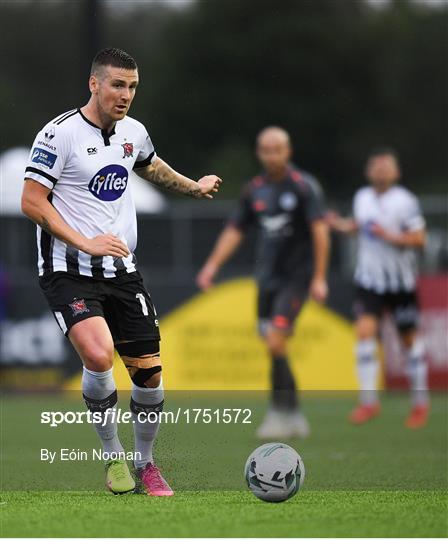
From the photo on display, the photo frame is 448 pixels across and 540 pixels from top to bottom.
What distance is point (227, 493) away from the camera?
7723 mm

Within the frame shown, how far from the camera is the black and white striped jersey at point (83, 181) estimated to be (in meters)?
7.38

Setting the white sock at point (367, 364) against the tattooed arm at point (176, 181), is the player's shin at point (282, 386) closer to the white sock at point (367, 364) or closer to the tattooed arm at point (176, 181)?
the white sock at point (367, 364)

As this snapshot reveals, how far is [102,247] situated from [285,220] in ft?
18.0

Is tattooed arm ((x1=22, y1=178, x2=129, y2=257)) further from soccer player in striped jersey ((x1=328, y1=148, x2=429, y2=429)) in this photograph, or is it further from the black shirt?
soccer player in striped jersey ((x1=328, y1=148, x2=429, y2=429))

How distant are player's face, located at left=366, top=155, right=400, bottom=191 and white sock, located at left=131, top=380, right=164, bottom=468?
6499mm

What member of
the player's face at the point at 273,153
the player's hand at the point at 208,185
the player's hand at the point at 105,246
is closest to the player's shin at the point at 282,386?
→ the player's face at the point at 273,153

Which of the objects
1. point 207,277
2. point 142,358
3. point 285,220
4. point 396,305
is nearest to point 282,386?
point 207,277

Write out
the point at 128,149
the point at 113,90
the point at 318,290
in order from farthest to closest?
the point at 318,290, the point at 128,149, the point at 113,90

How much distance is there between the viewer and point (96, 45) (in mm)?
15242

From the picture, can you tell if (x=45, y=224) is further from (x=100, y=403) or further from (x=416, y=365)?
(x=416, y=365)

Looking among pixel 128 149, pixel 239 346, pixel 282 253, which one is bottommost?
pixel 239 346

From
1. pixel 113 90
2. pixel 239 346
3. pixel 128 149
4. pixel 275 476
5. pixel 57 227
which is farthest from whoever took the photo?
pixel 239 346

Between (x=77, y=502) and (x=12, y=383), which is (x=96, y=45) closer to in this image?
(x=12, y=383)

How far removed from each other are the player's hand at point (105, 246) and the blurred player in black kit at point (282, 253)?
4947 mm
